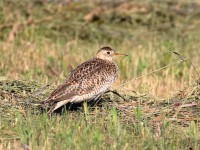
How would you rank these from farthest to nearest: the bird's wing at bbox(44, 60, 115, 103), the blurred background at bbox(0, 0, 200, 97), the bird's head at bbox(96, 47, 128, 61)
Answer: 1. the blurred background at bbox(0, 0, 200, 97)
2. the bird's head at bbox(96, 47, 128, 61)
3. the bird's wing at bbox(44, 60, 115, 103)

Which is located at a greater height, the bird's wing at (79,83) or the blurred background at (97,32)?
the blurred background at (97,32)

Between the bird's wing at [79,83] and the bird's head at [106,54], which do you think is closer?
the bird's wing at [79,83]

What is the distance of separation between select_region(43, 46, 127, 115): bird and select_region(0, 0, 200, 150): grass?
166 mm

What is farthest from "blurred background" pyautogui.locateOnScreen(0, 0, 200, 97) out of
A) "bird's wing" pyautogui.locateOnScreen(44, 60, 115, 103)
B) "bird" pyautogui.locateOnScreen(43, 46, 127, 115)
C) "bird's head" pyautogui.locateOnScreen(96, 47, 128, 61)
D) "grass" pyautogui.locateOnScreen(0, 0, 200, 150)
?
"bird's wing" pyautogui.locateOnScreen(44, 60, 115, 103)

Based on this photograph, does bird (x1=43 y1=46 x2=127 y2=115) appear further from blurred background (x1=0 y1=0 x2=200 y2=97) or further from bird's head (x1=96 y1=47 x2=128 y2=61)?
blurred background (x1=0 y1=0 x2=200 y2=97)

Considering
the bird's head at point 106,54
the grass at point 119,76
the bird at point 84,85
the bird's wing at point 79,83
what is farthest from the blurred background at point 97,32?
the bird's wing at point 79,83

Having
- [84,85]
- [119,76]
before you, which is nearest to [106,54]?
[84,85]

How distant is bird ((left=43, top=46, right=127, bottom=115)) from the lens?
8664 mm

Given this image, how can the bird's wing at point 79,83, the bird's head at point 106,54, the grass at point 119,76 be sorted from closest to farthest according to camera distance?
1. the grass at point 119,76
2. the bird's wing at point 79,83
3. the bird's head at point 106,54

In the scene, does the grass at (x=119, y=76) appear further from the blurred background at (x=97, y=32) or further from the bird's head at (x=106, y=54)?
the bird's head at (x=106, y=54)

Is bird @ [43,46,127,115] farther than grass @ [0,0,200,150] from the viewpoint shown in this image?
Yes

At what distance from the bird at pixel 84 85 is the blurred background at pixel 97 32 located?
3.29 m

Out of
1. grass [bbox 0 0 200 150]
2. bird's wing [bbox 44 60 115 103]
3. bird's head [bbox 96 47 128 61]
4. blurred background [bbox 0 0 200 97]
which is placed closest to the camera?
grass [bbox 0 0 200 150]

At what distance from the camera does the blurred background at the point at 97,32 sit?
12.9m
